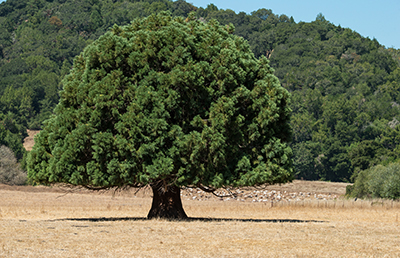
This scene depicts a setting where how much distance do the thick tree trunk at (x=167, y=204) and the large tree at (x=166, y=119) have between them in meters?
0.05

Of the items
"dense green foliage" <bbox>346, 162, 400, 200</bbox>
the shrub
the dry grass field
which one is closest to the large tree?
Answer: the dry grass field

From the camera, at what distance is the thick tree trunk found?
27312 mm

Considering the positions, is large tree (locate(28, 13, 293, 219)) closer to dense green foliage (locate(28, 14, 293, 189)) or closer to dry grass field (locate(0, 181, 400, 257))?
dense green foliage (locate(28, 14, 293, 189))

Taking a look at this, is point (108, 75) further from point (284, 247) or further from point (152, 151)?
point (284, 247)

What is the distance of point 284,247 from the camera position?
58.6ft

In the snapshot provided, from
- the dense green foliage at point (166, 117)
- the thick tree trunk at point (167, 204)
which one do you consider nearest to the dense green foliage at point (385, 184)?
the dense green foliage at point (166, 117)

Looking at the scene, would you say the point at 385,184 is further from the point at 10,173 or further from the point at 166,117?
the point at 10,173

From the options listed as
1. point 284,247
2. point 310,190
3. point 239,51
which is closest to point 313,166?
point 310,190

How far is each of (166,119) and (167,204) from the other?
184 inches

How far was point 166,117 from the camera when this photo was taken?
2511 centimetres

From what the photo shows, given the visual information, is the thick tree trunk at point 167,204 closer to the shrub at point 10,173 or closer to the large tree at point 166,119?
the large tree at point 166,119

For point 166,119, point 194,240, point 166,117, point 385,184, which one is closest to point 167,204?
point 166,119

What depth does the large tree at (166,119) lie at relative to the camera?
24.6 metres

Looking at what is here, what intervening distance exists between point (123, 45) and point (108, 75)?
5.62 feet
